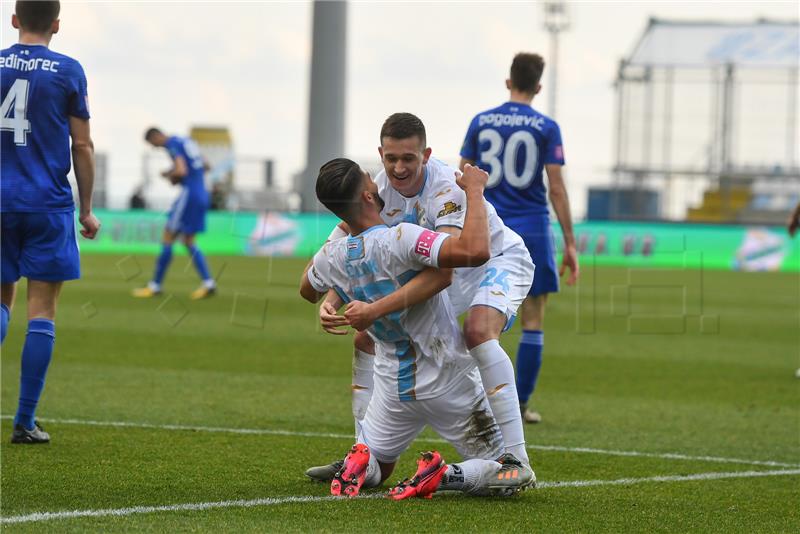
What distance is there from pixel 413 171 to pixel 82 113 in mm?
1830

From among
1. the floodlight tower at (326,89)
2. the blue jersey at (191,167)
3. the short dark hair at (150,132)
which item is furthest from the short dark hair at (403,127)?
the floodlight tower at (326,89)

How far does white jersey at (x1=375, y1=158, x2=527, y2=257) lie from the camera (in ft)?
17.3

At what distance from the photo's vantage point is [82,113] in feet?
19.9

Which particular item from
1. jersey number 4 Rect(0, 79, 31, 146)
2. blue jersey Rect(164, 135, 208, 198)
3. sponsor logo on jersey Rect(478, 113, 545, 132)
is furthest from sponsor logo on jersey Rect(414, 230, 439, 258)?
blue jersey Rect(164, 135, 208, 198)

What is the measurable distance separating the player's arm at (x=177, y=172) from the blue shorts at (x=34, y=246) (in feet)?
33.2

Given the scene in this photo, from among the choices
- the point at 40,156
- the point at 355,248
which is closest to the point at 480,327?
the point at 355,248

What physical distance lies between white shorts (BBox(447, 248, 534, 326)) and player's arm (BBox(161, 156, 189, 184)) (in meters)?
10.9

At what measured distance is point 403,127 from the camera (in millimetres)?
5121

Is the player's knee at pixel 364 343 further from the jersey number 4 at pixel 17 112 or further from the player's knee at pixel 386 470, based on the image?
the jersey number 4 at pixel 17 112

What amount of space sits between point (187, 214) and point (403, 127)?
38.1 feet

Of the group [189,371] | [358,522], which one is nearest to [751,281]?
[189,371]

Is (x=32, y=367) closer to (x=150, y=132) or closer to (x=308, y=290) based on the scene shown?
(x=308, y=290)

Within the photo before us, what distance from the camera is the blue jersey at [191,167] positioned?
53.8 ft

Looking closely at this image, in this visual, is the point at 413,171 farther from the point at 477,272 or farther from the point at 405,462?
the point at 405,462
